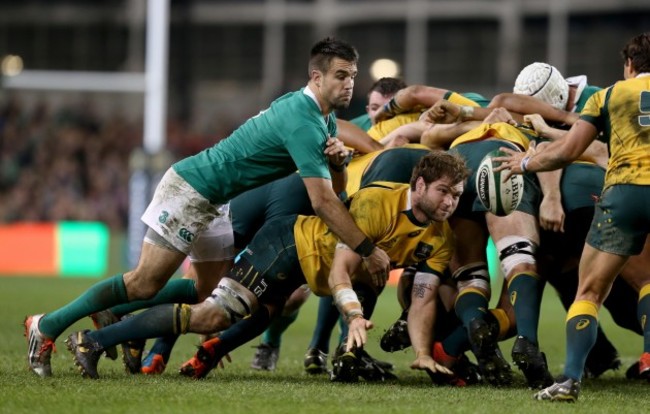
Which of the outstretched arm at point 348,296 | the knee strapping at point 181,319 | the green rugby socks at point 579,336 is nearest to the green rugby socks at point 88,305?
the knee strapping at point 181,319

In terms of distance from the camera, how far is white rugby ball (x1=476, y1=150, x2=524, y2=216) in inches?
287

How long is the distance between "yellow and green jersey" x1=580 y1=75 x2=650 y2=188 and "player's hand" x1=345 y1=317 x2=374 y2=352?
→ 1.50 metres

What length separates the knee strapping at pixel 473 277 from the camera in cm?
757

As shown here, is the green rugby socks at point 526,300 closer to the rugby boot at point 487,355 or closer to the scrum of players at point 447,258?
the scrum of players at point 447,258

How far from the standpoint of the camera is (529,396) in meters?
6.67

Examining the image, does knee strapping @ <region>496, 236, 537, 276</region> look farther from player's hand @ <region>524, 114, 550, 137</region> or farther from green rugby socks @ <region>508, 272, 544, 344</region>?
player's hand @ <region>524, 114, 550, 137</region>

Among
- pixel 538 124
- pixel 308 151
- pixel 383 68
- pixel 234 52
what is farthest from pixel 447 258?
pixel 234 52

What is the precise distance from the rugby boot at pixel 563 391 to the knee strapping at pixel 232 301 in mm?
1861

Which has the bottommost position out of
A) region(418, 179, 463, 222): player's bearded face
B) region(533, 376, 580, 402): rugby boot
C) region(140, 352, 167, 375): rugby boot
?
region(140, 352, 167, 375): rugby boot

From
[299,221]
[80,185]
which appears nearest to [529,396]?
[299,221]

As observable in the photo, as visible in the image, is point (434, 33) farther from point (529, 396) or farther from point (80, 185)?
point (529, 396)

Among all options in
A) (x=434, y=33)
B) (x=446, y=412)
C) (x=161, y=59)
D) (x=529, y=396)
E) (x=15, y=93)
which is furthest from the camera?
(x=434, y=33)

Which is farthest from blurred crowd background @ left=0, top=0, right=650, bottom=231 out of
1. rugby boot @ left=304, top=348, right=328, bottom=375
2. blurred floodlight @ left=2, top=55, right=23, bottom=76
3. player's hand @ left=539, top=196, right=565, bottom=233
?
player's hand @ left=539, top=196, right=565, bottom=233

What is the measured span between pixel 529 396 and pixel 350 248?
1.29m
